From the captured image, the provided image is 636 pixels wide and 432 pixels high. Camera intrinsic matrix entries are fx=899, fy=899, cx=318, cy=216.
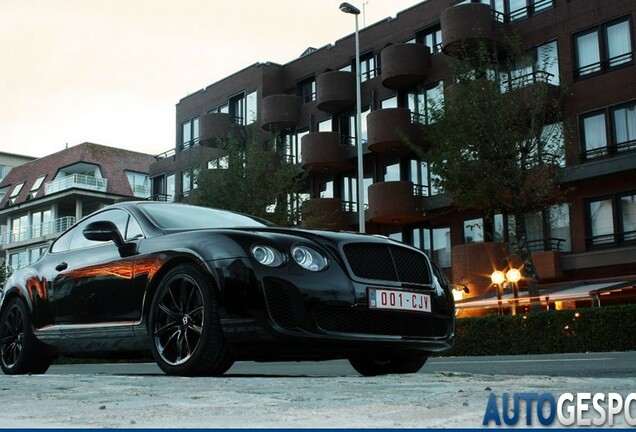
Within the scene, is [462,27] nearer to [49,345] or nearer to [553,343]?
[553,343]

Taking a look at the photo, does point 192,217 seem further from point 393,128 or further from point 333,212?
point 333,212

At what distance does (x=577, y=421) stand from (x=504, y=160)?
67.7 feet

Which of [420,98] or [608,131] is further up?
[420,98]

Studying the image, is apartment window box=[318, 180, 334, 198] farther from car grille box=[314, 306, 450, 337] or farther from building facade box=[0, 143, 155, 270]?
car grille box=[314, 306, 450, 337]

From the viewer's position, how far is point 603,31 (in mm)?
29469

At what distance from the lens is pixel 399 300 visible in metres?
6.40

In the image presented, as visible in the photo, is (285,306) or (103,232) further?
(103,232)

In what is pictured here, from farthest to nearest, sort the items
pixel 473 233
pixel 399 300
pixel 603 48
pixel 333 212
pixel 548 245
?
pixel 333 212
pixel 473 233
pixel 548 245
pixel 603 48
pixel 399 300

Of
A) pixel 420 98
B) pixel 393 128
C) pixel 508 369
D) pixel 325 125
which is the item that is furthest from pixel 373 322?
pixel 325 125

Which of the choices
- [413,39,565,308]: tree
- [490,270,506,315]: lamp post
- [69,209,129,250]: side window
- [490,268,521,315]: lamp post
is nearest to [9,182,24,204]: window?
[490,270,506,315]: lamp post

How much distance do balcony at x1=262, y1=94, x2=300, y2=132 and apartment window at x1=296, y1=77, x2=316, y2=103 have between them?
77 centimetres

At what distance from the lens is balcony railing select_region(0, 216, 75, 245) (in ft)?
202

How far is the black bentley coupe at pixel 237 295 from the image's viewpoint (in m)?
5.92

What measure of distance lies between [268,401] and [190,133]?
44155 mm
